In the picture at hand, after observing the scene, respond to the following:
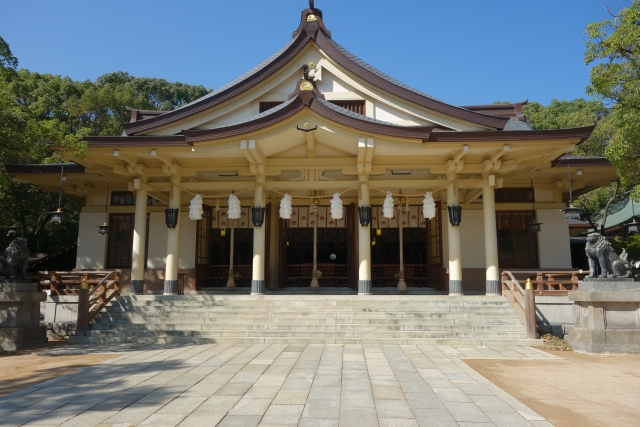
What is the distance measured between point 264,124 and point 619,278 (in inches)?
366

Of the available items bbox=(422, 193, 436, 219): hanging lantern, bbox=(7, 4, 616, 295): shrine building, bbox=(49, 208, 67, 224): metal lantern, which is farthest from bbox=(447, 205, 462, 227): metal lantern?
bbox=(49, 208, 67, 224): metal lantern

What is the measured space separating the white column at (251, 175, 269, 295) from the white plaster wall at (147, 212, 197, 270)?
3841 millimetres

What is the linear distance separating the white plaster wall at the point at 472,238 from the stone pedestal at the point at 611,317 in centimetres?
624

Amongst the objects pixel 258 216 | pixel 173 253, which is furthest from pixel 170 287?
pixel 258 216

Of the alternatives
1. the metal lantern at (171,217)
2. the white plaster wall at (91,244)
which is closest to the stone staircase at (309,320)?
the metal lantern at (171,217)

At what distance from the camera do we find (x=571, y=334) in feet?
33.6

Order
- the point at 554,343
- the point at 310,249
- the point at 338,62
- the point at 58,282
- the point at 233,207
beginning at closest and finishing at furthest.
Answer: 1. the point at 554,343
2. the point at 58,282
3. the point at 233,207
4. the point at 338,62
5. the point at 310,249

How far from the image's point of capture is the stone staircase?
10.5 metres

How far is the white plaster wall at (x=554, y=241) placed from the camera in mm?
16000

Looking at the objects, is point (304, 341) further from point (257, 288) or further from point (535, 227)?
point (535, 227)

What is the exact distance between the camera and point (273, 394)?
5812 mm

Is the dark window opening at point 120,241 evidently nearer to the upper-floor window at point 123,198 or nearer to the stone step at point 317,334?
the upper-floor window at point 123,198

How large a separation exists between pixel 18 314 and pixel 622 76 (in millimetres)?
15765

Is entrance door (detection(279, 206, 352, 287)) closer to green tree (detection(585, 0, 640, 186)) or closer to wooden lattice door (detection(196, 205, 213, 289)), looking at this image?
wooden lattice door (detection(196, 205, 213, 289))
